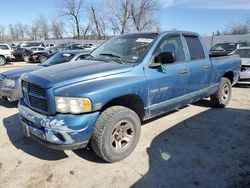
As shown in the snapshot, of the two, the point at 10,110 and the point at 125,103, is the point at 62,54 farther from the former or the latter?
the point at 125,103

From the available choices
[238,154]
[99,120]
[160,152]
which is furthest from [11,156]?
[238,154]

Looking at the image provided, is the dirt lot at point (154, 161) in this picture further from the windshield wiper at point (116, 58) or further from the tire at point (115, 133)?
the windshield wiper at point (116, 58)

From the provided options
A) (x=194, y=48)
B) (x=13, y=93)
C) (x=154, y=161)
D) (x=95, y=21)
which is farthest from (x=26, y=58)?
(x=95, y=21)

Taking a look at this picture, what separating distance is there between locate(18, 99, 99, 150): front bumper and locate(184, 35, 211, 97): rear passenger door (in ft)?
7.96

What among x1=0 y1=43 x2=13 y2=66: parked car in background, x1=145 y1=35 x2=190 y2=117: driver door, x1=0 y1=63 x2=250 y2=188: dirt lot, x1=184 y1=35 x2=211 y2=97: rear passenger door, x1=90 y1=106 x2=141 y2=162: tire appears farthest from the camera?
x1=0 y1=43 x2=13 y2=66: parked car in background

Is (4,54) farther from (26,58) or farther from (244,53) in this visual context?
(244,53)

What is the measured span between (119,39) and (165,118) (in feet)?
6.63

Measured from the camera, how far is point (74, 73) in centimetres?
337

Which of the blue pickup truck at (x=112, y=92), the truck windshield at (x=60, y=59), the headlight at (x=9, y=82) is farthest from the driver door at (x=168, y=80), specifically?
the truck windshield at (x=60, y=59)

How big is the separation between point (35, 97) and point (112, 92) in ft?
3.57

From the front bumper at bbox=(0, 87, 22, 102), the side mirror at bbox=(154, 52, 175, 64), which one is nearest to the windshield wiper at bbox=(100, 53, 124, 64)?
the side mirror at bbox=(154, 52, 175, 64)

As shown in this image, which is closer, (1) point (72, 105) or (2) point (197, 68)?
(1) point (72, 105)

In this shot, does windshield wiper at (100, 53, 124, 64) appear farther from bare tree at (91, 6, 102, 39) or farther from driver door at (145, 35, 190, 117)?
bare tree at (91, 6, 102, 39)

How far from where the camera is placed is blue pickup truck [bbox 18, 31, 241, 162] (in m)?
3.04
